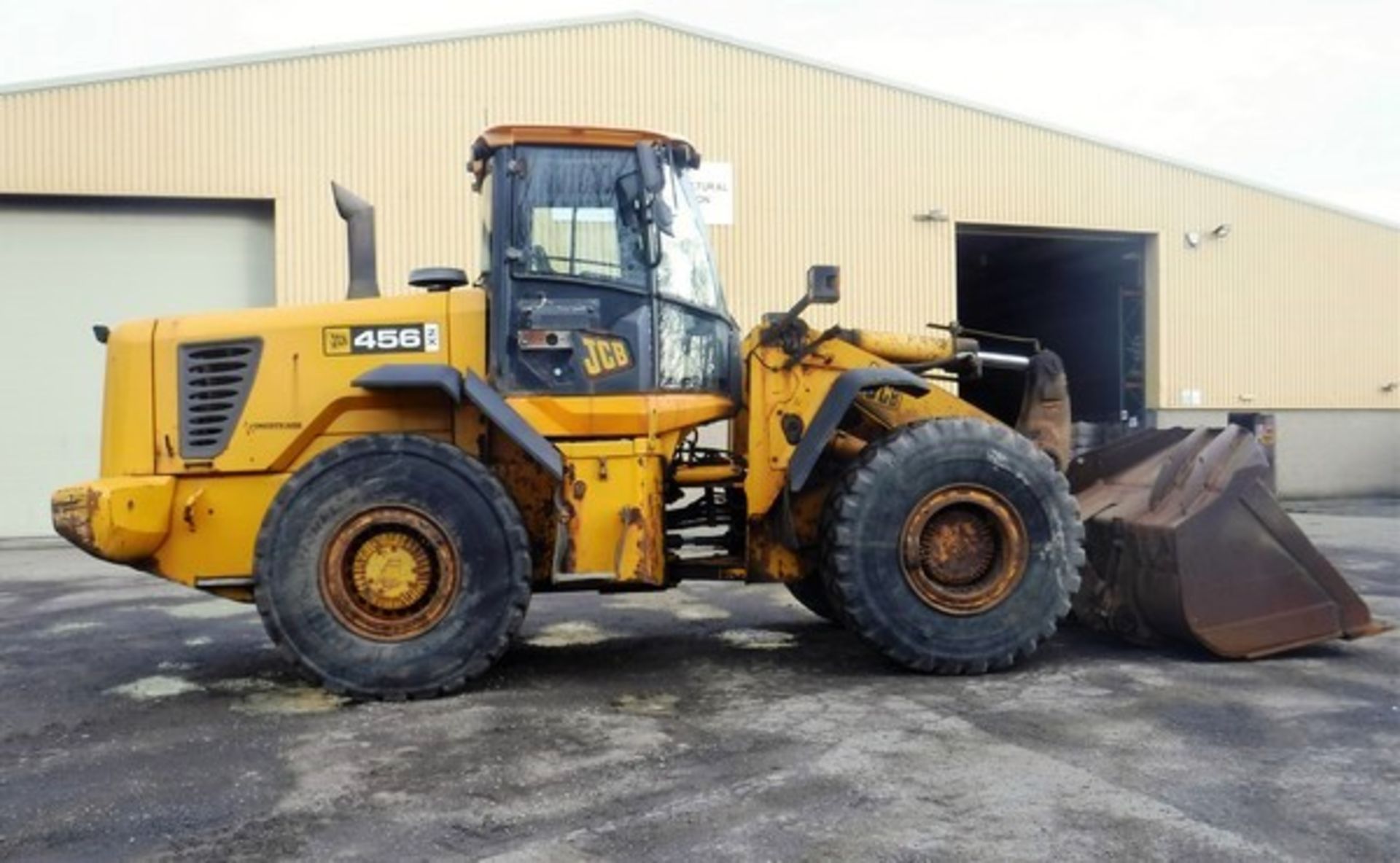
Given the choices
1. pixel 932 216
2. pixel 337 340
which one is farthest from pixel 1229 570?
pixel 932 216

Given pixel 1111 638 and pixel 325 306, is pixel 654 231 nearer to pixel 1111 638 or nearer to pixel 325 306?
pixel 325 306

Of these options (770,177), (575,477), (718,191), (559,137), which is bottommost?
(575,477)

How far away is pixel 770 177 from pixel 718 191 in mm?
976

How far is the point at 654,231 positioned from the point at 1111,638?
3.81 metres

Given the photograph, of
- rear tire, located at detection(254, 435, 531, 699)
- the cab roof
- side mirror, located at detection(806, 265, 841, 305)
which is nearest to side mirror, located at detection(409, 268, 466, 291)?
the cab roof

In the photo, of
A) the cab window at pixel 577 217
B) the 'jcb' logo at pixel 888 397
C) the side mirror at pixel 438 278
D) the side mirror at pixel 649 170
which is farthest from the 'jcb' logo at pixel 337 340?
the 'jcb' logo at pixel 888 397

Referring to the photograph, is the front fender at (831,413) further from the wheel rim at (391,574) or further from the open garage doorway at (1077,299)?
the open garage doorway at (1077,299)

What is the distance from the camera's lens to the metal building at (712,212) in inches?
671

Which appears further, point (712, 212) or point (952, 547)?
point (712, 212)

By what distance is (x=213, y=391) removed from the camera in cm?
624

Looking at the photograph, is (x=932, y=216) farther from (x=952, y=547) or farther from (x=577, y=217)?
(x=577, y=217)

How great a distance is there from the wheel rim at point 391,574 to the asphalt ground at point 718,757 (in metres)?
0.45

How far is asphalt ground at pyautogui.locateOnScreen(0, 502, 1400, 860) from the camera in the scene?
12.5 feet

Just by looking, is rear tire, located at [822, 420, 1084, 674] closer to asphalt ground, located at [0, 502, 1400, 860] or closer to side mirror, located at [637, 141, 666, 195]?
asphalt ground, located at [0, 502, 1400, 860]
